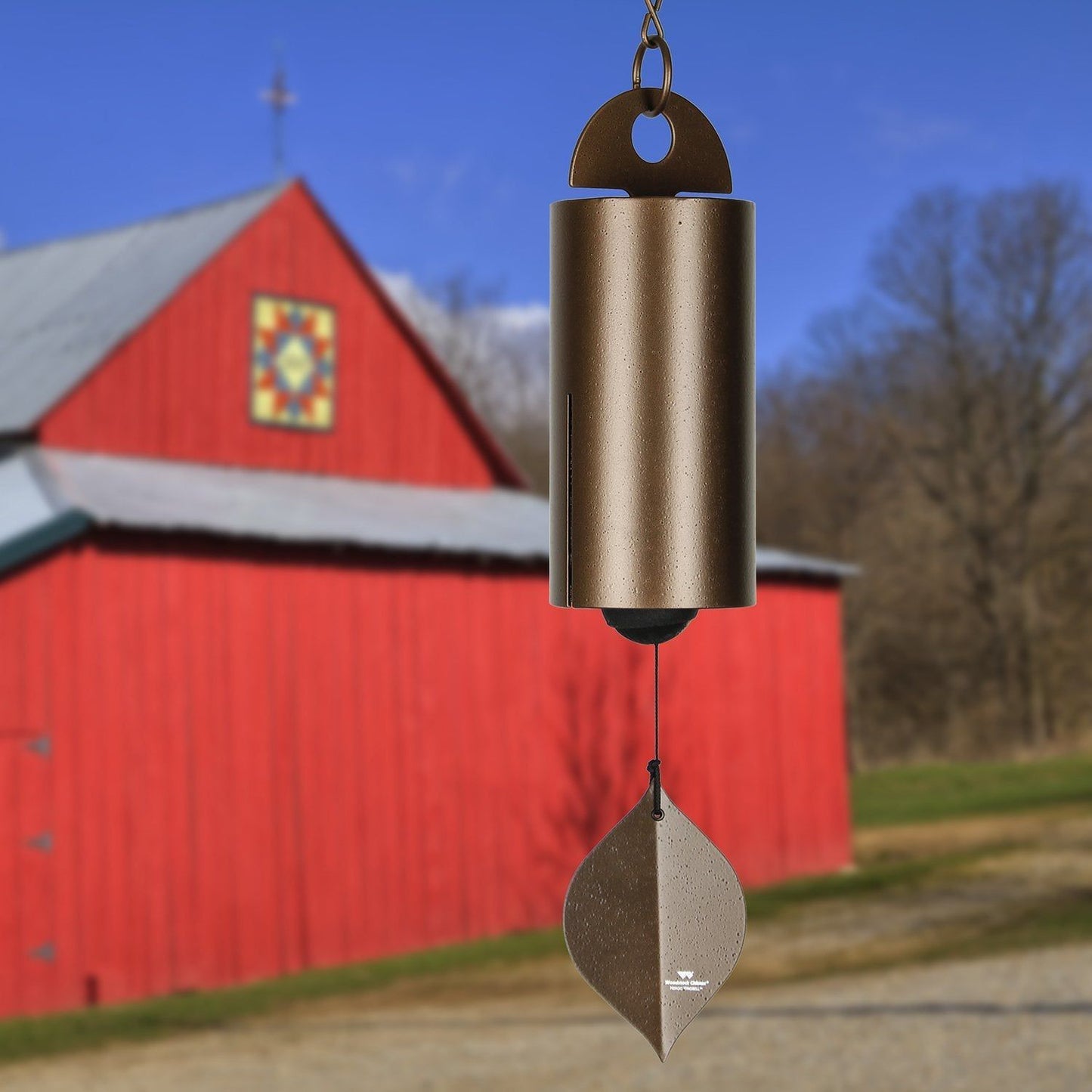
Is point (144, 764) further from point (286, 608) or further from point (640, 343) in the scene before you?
point (640, 343)

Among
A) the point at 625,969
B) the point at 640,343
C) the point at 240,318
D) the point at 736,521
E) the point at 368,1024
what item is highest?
the point at 240,318

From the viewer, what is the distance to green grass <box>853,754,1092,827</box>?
22.6 metres

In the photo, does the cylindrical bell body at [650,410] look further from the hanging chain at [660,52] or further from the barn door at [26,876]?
the barn door at [26,876]

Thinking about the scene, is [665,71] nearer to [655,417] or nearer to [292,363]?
[655,417]

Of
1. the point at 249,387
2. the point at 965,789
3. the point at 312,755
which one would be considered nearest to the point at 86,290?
the point at 249,387

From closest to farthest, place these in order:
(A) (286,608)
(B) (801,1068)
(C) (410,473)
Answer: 1. (B) (801,1068)
2. (A) (286,608)
3. (C) (410,473)

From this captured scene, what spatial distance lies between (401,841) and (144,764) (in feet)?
8.74

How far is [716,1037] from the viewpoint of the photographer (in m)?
10.3

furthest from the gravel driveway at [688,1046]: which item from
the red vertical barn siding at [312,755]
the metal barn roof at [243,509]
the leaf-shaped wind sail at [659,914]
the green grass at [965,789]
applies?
the green grass at [965,789]

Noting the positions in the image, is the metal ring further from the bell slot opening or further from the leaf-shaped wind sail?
the leaf-shaped wind sail

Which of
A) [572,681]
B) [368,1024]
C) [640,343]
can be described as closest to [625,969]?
[640,343]

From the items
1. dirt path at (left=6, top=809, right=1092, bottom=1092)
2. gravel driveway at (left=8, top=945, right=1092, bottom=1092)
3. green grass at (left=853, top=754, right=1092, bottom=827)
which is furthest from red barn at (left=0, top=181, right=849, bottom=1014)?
green grass at (left=853, top=754, right=1092, bottom=827)

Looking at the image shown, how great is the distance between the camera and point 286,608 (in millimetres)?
13672

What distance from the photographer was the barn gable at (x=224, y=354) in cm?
1482
